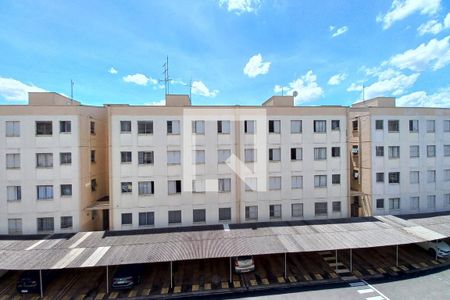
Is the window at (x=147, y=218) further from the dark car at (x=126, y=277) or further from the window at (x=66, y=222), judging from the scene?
the window at (x=66, y=222)

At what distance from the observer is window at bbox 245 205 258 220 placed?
23.8 meters

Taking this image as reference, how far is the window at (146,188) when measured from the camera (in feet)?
73.7

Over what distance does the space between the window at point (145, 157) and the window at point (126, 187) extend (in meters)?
2.36

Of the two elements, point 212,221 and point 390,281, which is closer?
point 390,281

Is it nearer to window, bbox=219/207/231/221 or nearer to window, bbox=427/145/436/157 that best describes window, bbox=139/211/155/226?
window, bbox=219/207/231/221

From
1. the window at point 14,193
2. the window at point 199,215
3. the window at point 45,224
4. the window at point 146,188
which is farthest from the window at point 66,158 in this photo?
the window at point 199,215

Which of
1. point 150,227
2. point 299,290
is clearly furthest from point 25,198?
point 299,290

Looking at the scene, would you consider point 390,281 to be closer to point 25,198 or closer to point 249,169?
point 249,169

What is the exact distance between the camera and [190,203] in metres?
23.0

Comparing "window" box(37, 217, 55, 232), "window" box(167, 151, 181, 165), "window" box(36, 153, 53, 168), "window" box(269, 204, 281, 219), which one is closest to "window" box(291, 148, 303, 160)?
"window" box(269, 204, 281, 219)

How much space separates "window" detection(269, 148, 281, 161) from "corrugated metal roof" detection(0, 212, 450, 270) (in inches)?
263

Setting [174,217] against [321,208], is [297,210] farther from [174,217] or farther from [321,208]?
[174,217]

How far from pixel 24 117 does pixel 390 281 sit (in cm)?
3450

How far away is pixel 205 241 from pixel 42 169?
54.9 feet
